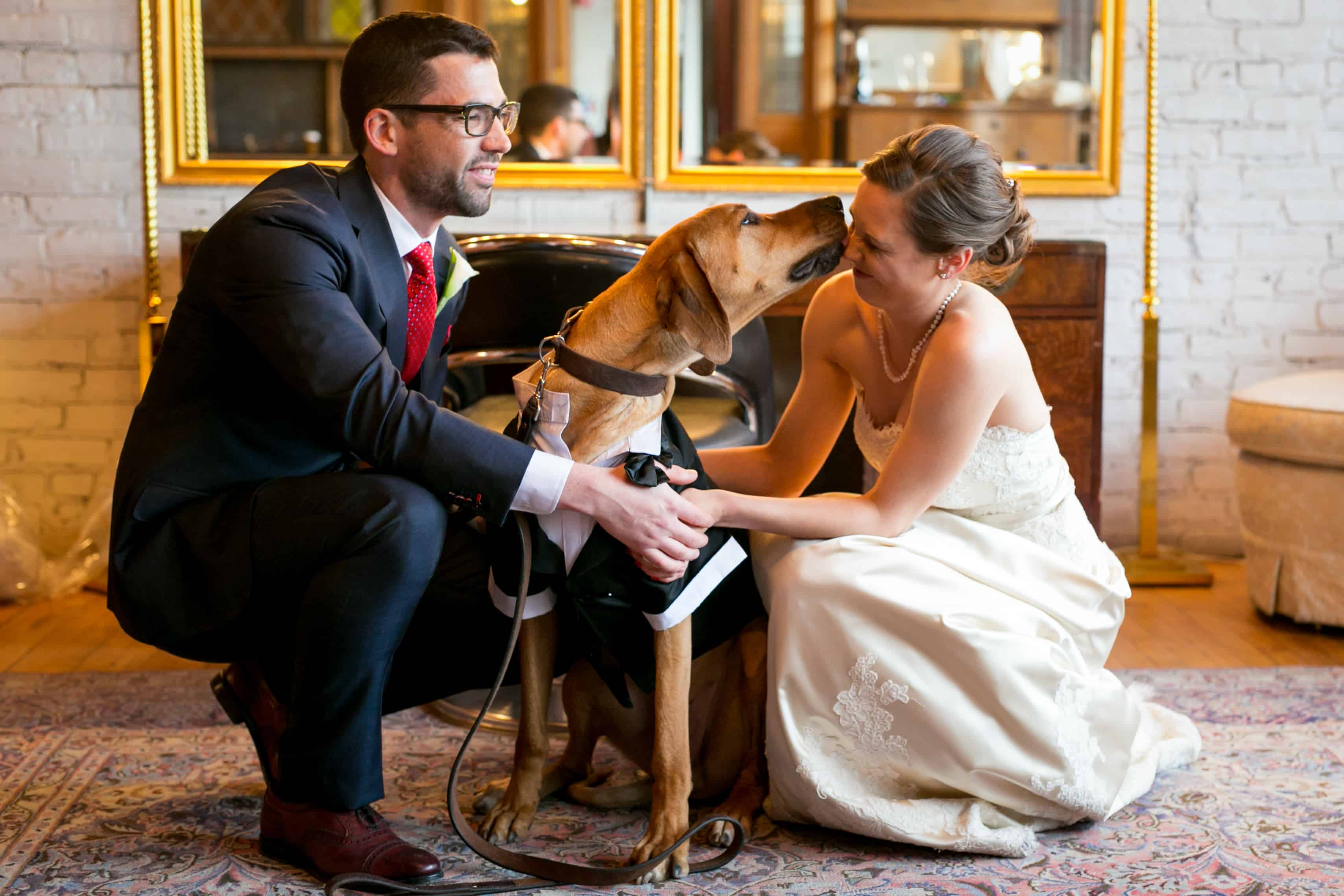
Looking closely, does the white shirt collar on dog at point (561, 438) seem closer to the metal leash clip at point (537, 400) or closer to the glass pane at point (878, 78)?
the metal leash clip at point (537, 400)

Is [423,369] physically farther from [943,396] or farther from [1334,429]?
[1334,429]

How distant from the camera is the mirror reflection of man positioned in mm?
3238

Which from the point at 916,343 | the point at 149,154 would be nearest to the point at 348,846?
the point at 916,343

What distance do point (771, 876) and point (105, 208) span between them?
2.61 meters

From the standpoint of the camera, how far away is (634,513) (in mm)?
1438

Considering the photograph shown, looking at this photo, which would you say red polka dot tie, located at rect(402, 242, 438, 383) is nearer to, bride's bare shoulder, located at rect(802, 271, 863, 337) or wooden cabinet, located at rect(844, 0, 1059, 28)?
bride's bare shoulder, located at rect(802, 271, 863, 337)

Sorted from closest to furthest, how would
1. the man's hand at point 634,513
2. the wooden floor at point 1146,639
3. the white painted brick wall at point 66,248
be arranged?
the man's hand at point 634,513 < the wooden floor at point 1146,639 < the white painted brick wall at point 66,248

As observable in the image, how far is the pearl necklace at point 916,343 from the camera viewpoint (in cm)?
173

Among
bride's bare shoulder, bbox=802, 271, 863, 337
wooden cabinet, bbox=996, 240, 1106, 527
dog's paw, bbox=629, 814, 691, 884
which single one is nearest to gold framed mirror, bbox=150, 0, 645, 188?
wooden cabinet, bbox=996, 240, 1106, 527

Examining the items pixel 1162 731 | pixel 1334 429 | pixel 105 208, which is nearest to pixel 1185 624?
pixel 1334 429

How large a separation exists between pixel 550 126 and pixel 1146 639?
198 cm

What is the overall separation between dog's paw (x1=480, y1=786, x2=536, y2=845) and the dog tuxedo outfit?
0.20 m

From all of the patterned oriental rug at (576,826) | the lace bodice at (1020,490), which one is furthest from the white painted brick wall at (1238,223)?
the lace bodice at (1020,490)

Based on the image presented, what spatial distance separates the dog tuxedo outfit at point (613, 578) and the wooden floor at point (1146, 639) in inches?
48.3
